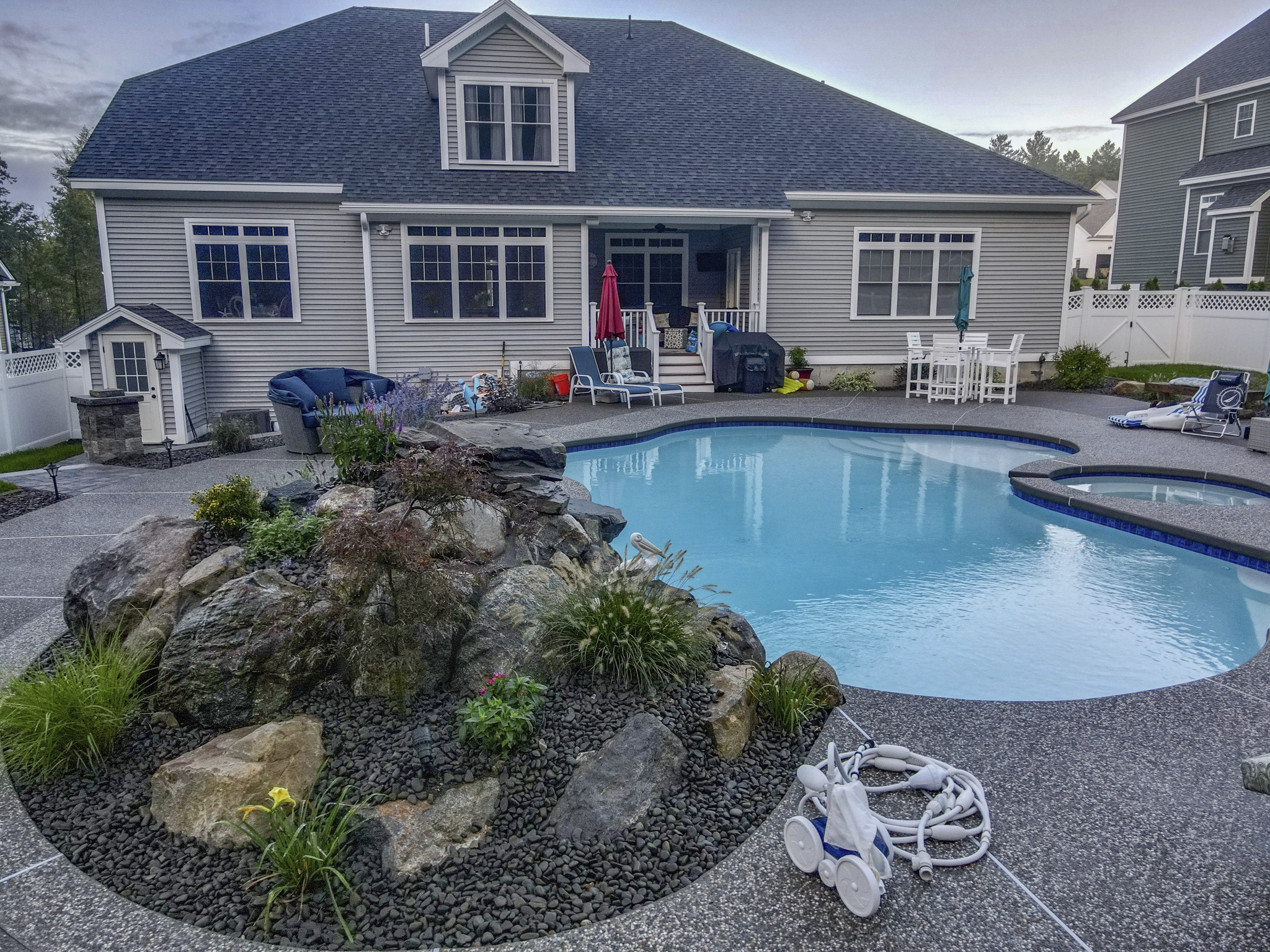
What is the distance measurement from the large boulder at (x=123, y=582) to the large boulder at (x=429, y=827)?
6.76 ft

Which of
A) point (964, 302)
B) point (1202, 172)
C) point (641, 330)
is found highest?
point (1202, 172)

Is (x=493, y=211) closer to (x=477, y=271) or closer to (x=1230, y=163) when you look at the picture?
(x=477, y=271)

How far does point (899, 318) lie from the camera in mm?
16125

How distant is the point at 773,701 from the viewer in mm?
3979

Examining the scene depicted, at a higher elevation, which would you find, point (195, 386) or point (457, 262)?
point (457, 262)

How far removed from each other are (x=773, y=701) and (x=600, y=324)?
11.2 meters

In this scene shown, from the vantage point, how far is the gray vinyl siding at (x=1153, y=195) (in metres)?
22.3

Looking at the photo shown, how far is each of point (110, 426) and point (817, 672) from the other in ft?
32.0

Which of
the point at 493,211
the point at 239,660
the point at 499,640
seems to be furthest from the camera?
the point at 493,211

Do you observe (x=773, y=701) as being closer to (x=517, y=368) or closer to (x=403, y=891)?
(x=403, y=891)

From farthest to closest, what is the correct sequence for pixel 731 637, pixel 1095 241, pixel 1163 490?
pixel 1095 241, pixel 1163 490, pixel 731 637

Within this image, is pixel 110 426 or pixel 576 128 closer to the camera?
pixel 110 426

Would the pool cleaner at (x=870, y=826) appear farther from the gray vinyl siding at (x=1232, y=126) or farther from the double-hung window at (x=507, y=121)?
the gray vinyl siding at (x=1232, y=126)

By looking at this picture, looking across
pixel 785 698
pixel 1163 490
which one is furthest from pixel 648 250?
pixel 785 698
